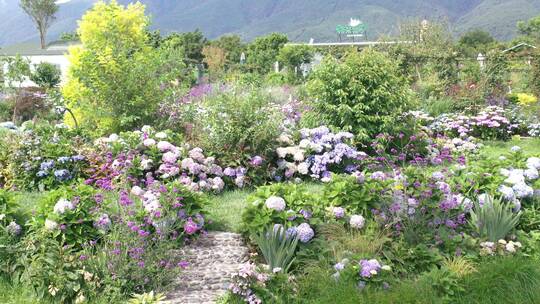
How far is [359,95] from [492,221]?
3832 millimetres

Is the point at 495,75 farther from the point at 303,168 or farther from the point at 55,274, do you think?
the point at 55,274

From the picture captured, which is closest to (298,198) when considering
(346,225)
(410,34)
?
(346,225)

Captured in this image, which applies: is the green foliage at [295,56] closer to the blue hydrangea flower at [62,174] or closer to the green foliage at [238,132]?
the green foliage at [238,132]

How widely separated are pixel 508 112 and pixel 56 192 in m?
9.06

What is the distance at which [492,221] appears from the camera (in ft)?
14.4

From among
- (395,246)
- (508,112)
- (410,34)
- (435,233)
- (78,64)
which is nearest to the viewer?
(395,246)

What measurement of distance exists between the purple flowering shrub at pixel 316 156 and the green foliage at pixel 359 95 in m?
0.87

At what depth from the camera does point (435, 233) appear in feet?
14.1

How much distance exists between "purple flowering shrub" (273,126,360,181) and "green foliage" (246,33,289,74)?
27464 mm

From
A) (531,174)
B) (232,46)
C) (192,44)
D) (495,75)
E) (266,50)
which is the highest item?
(192,44)

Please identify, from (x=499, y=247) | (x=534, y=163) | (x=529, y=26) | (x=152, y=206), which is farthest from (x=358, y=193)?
(x=529, y=26)

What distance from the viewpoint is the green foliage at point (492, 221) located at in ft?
14.4

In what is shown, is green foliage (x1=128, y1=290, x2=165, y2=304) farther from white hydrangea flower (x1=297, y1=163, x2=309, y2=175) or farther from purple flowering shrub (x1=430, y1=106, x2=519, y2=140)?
purple flowering shrub (x1=430, y1=106, x2=519, y2=140)

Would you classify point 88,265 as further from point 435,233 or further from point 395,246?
point 435,233
